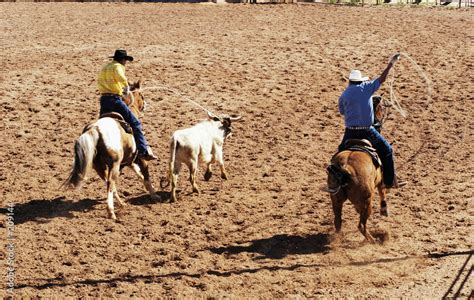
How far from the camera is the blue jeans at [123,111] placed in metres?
11.4

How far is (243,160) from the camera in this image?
1360cm

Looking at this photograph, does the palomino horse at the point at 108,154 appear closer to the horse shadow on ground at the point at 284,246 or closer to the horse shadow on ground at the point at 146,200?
the horse shadow on ground at the point at 146,200

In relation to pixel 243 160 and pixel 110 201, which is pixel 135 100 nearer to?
pixel 110 201

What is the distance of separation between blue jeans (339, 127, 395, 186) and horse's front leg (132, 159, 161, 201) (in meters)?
3.22

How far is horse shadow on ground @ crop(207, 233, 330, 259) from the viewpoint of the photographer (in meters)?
9.75

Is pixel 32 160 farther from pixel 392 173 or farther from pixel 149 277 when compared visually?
pixel 392 173

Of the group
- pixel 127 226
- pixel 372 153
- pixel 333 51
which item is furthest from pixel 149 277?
pixel 333 51

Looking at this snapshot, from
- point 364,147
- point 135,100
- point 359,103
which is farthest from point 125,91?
point 364,147

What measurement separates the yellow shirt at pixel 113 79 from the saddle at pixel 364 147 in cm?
360

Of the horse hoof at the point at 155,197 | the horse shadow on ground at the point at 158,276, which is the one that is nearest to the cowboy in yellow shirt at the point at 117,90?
the horse hoof at the point at 155,197

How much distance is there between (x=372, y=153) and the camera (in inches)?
395

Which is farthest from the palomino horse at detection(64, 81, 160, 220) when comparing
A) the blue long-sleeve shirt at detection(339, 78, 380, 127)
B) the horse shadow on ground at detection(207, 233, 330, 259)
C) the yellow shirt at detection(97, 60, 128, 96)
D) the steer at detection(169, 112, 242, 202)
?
the blue long-sleeve shirt at detection(339, 78, 380, 127)

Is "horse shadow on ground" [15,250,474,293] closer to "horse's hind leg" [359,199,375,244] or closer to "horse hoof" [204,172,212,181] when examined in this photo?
"horse's hind leg" [359,199,375,244]

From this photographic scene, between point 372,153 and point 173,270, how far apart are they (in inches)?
124
